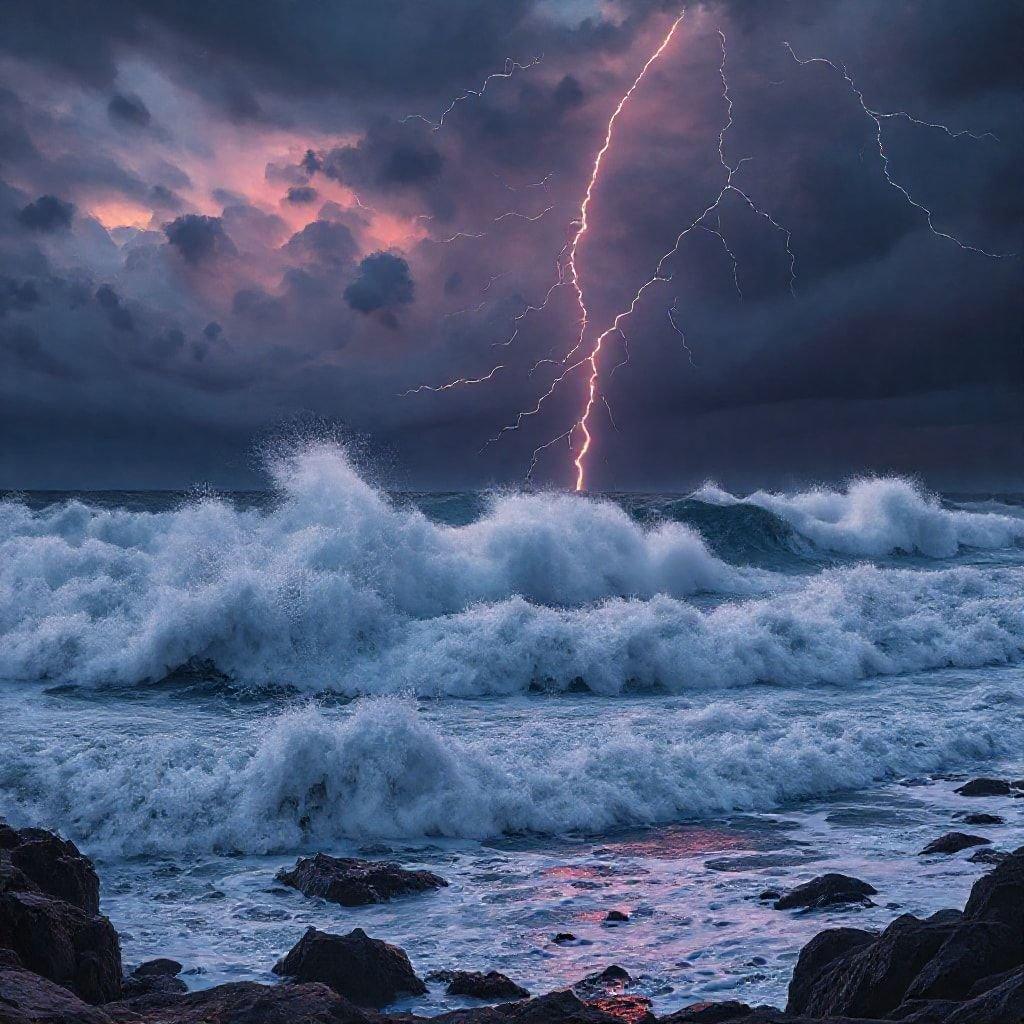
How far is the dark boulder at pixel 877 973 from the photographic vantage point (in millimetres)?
4078

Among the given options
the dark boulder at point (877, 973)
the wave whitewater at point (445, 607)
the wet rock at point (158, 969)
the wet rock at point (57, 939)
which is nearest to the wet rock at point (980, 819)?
the dark boulder at point (877, 973)

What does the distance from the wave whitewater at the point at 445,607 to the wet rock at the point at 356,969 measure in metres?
8.45

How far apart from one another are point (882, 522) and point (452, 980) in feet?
110

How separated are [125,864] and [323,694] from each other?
611 centimetres

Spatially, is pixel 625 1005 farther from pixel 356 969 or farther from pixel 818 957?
pixel 356 969

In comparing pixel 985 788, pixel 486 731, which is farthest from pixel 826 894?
pixel 486 731

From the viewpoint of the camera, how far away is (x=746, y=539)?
3189cm

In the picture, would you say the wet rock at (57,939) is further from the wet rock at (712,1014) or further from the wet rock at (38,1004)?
the wet rock at (712,1014)

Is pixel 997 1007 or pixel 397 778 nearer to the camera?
pixel 997 1007

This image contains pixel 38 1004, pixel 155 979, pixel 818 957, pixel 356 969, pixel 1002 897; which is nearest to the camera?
pixel 38 1004

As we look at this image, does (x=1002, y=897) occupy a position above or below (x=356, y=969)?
above

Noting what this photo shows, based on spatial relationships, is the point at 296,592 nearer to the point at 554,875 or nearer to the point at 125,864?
the point at 125,864

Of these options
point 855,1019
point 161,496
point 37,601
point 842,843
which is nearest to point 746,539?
point 37,601

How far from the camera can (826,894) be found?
6.27 meters
